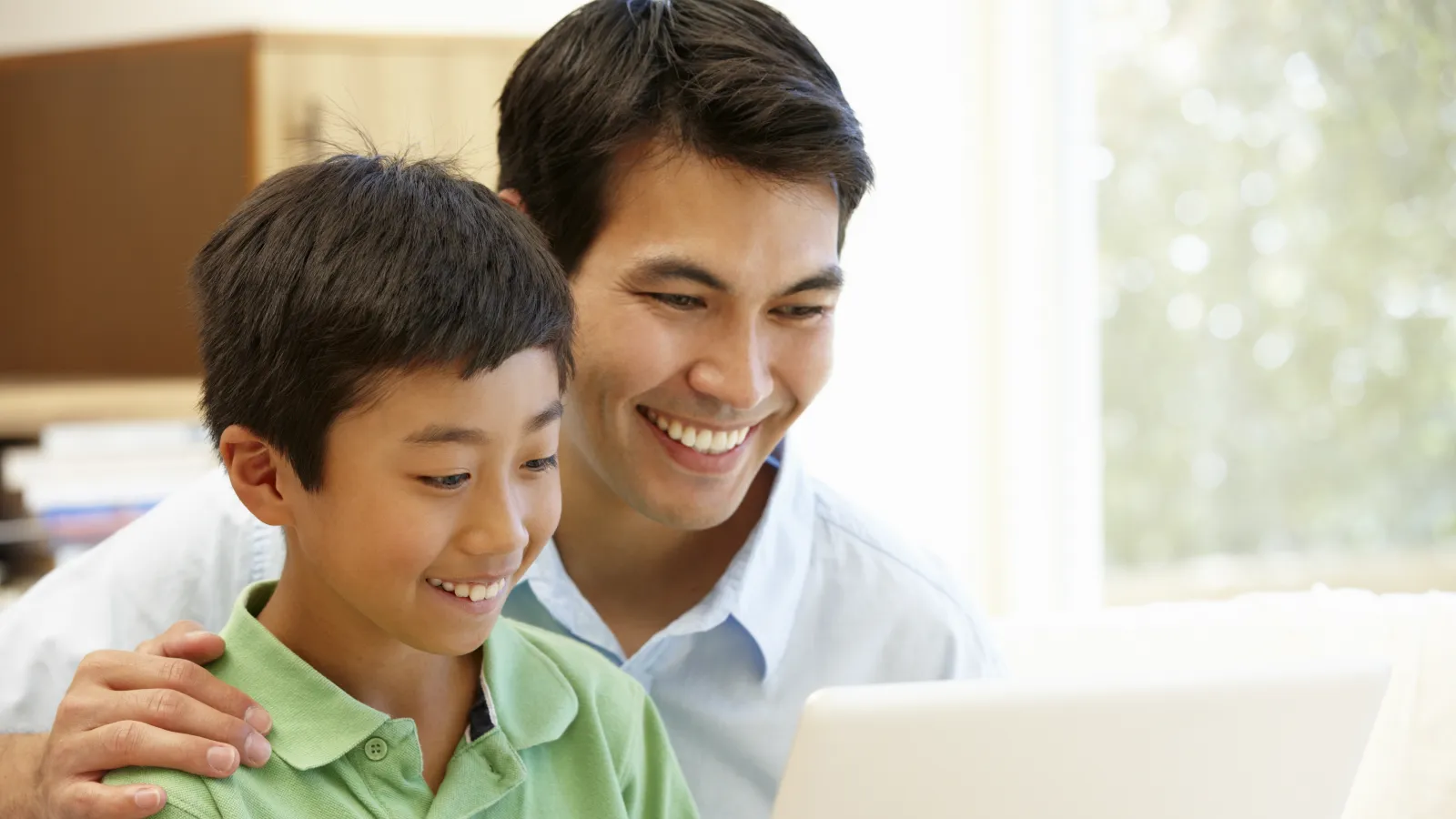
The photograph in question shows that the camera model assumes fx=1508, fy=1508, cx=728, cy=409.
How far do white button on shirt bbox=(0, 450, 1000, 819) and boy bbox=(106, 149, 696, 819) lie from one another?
1.14 ft

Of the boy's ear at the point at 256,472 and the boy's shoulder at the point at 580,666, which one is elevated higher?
the boy's ear at the point at 256,472

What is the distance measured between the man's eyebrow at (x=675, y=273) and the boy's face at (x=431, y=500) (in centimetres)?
31

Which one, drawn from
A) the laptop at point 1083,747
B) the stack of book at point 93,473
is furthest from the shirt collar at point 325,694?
the stack of book at point 93,473

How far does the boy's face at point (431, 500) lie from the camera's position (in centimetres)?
95

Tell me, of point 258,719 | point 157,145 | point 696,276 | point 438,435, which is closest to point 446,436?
point 438,435

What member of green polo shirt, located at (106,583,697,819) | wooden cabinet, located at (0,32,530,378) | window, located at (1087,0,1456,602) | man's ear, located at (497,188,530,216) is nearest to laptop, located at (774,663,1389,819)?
green polo shirt, located at (106,583,697,819)

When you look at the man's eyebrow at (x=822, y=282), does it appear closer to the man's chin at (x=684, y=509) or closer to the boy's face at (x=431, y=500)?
the man's chin at (x=684, y=509)

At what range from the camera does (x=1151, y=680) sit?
95 centimetres

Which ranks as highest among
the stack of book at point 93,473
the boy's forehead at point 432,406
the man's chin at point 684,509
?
the boy's forehead at point 432,406

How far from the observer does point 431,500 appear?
954mm

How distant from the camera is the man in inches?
51.2

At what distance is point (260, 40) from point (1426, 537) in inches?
88.5

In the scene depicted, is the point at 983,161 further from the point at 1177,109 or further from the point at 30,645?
the point at 30,645

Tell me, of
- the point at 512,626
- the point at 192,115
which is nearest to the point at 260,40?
the point at 192,115
